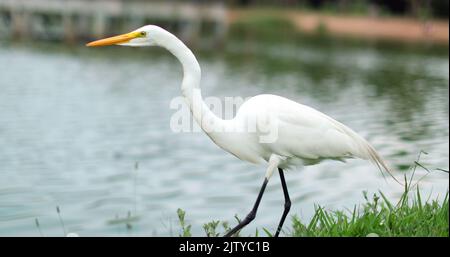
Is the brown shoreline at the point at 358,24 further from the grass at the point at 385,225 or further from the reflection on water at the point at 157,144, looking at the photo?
the grass at the point at 385,225

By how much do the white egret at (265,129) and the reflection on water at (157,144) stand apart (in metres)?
1.16

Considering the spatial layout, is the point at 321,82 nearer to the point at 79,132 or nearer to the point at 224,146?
the point at 79,132

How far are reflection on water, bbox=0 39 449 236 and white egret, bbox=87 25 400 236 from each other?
116cm

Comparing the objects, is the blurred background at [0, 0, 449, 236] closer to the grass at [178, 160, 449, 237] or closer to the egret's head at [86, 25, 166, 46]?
the grass at [178, 160, 449, 237]

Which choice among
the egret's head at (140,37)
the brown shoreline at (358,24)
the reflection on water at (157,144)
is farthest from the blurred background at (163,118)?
the brown shoreline at (358,24)

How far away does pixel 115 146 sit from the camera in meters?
11.0

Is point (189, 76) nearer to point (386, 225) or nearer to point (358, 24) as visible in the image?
point (386, 225)

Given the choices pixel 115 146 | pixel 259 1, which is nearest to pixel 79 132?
pixel 115 146

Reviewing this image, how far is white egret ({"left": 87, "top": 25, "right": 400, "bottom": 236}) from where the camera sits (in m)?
4.40

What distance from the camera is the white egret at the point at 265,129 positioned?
4402mm

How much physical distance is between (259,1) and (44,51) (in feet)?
106

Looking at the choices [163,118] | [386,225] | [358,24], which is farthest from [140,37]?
[358,24]
